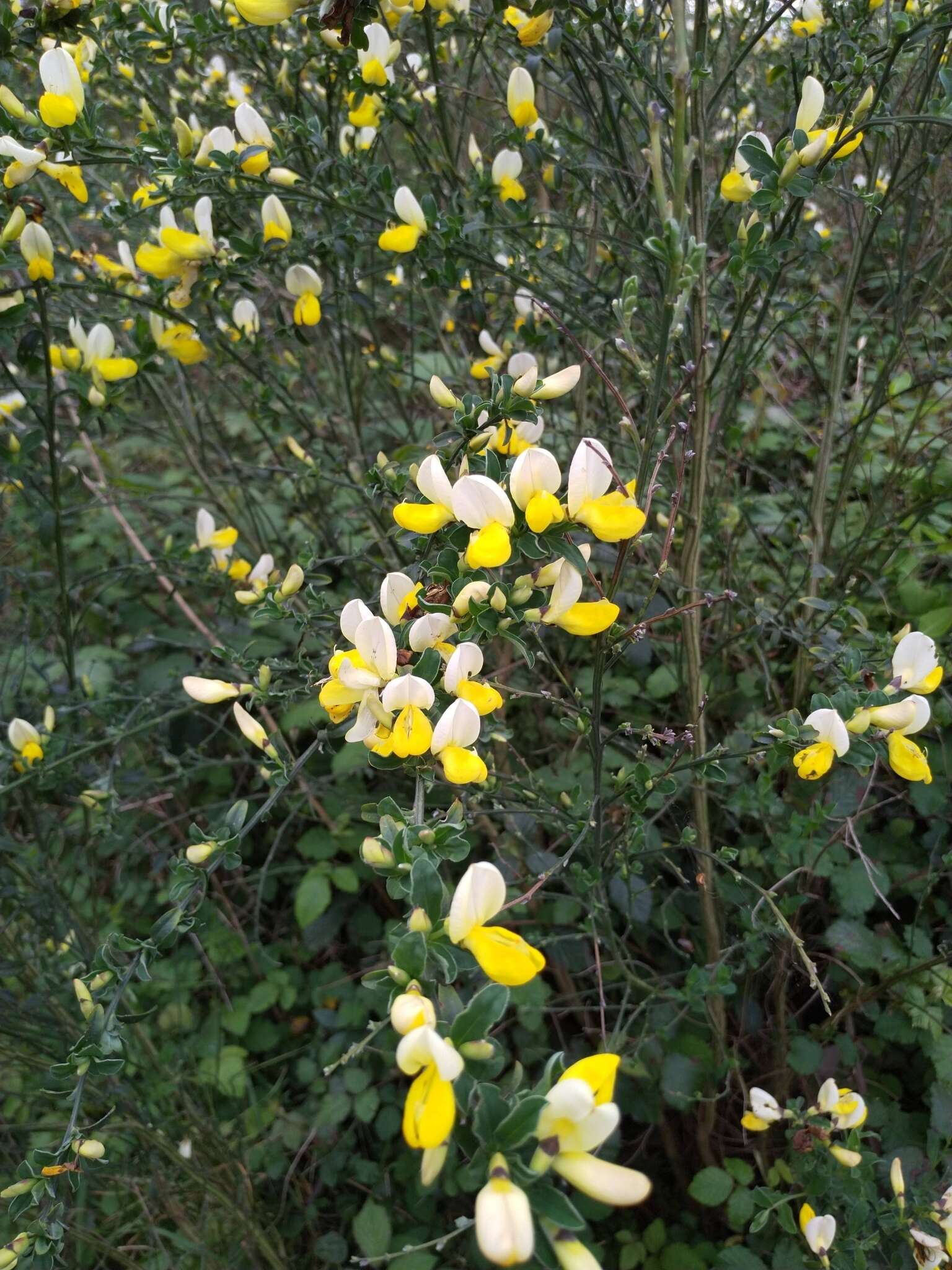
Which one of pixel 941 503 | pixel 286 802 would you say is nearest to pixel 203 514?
pixel 286 802

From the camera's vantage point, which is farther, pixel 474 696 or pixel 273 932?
pixel 273 932

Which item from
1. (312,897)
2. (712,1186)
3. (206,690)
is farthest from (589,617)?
(312,897)

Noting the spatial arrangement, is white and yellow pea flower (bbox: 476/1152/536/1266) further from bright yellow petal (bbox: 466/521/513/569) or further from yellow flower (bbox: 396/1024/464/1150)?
bright yellow petal (bbox: 466/521/513/569)

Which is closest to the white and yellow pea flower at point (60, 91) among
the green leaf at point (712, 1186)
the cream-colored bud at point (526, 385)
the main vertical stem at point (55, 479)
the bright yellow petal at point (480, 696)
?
the main vertical stem at point (55, 479)

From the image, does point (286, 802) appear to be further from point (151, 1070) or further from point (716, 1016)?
point (716, 1016)

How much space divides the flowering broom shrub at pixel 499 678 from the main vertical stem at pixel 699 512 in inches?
0.4

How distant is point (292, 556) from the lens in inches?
87.3

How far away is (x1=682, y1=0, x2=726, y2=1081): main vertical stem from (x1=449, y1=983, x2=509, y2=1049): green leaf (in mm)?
507

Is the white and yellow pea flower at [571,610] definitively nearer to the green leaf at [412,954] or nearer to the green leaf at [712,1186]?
the green leaf at [412,954]

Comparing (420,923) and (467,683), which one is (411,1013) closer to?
(420,923)

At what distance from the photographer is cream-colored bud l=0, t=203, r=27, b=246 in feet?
3.65

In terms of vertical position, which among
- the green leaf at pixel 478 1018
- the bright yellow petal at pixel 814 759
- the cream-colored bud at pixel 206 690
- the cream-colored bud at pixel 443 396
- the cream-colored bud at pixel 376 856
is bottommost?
the cream-colored bud at pixel 206 690

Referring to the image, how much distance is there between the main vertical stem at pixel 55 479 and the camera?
48.5 inches

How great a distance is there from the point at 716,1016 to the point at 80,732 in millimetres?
1469
